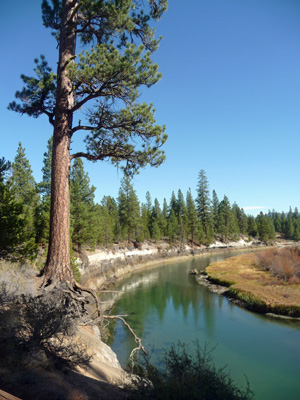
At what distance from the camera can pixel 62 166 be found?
6691mm

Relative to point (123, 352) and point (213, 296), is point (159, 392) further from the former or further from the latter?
point (213, 296)

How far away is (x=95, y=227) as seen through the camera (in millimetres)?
29344

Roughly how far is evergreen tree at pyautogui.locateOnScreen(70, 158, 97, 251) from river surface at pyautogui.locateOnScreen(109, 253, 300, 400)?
8504 millimetres

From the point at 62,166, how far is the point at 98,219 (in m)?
24.5

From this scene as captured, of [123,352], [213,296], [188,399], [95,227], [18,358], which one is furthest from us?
[95,227]

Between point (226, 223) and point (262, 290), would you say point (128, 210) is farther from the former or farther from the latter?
point (226, 223)

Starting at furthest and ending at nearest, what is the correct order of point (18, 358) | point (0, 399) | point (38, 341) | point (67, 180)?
1. point (67, 180)
2. point (38, 341)
3. point (18, 358)
4. point (0, 399)

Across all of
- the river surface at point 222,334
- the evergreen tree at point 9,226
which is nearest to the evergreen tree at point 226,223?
the river surface at point 222,334

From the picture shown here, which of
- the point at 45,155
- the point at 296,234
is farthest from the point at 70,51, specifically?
the point at 296,234

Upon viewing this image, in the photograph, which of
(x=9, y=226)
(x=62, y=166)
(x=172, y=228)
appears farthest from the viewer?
(x=172, y=228)

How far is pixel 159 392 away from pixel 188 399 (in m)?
0.42

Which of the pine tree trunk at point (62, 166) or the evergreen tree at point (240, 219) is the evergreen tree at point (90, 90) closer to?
the pine tree trunk at point (62, 166)

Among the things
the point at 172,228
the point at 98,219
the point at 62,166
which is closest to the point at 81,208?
Answer: the point at 98,219

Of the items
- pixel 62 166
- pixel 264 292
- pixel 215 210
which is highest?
pixel 215 210
